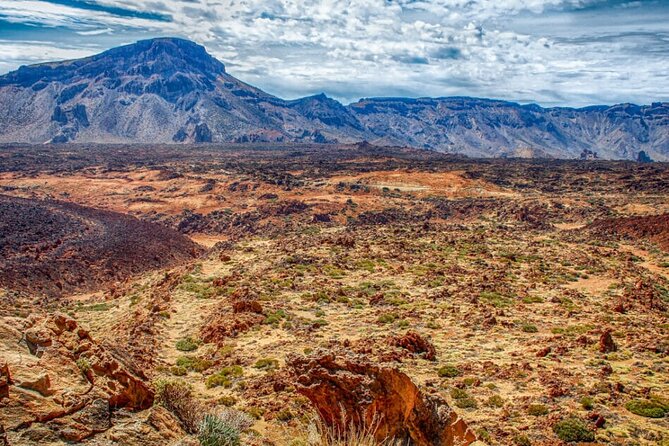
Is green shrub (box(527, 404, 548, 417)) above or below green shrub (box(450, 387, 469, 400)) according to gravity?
above

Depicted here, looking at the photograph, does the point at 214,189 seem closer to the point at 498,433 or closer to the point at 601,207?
the point at 601,207

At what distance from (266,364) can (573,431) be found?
25.8ft

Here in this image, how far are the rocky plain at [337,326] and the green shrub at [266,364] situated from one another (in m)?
0.10

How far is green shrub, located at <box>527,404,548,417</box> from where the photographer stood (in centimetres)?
1096

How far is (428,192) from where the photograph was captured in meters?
61.6

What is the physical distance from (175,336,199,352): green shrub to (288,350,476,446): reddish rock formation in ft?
26.6

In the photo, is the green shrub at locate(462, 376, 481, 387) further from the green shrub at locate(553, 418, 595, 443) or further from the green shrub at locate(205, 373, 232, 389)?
the green shrub at locate(205, 373, 232, 389)

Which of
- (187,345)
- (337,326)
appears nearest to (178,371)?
(187,345)

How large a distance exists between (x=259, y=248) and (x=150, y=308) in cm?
1327

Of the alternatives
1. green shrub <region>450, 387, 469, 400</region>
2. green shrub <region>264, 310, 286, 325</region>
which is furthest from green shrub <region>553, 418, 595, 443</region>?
green shrub <region>264, 310, 286, 325</region>

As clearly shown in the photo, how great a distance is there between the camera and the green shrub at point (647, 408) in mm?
10797

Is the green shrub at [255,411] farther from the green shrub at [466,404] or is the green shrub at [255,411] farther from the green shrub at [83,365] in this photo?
the green shrub at [83,365]

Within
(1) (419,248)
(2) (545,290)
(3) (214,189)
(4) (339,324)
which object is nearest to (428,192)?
(3) (214,189)

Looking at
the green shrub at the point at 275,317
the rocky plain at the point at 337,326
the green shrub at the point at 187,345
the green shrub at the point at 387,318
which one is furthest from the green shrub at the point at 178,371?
the green shrub at the point at 387,318
